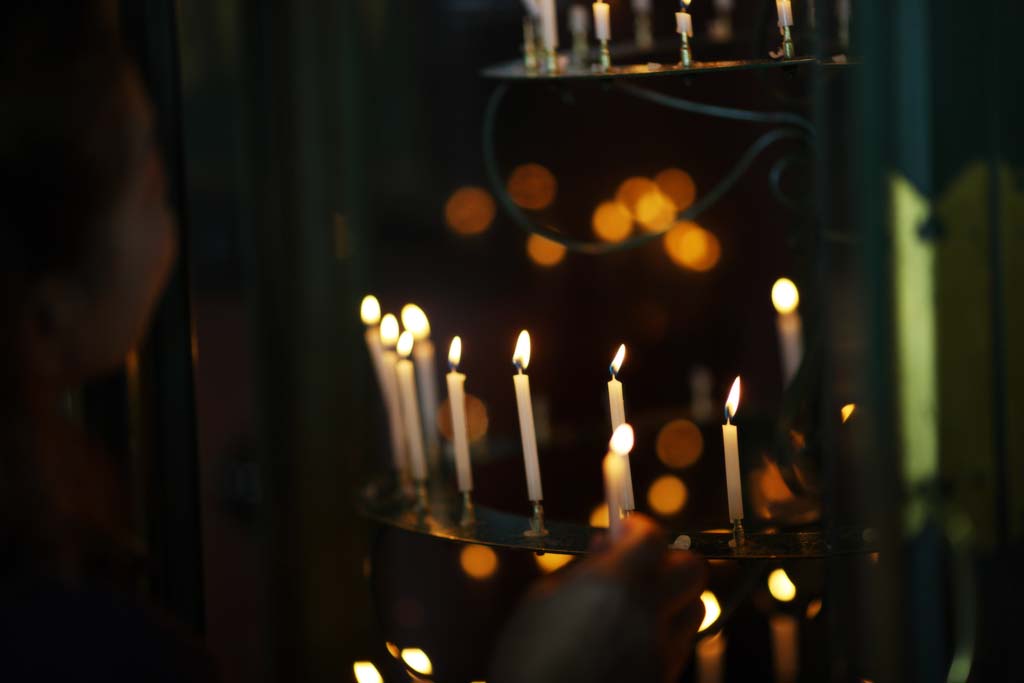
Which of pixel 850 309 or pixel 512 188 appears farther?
pixel 512 188

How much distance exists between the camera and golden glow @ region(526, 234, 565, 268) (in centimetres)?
158

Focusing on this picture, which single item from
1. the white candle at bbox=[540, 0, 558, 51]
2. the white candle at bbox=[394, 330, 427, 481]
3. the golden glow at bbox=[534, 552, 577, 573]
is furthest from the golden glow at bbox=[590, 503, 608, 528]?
the white candle at bbox=[540, 0, 558, 51]

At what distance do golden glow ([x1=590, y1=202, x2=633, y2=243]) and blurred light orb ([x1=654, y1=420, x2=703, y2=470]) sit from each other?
0.99 feet

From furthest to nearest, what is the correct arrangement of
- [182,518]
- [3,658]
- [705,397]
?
[705,397]
[182,518]
[3,658]

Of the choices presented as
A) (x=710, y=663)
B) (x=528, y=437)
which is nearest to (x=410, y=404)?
(x=528, y=437)

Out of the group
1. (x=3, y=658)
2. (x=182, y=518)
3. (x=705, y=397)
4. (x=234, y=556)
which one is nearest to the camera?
(x=3, y=658)

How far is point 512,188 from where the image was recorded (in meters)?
1.59

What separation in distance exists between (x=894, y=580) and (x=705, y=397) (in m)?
1.06

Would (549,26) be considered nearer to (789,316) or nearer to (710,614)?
(789,316)

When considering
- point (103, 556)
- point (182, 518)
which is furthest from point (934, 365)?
point (182, 518)

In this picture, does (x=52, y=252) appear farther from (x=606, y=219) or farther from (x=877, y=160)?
(x=606, y=219)

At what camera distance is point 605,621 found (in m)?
0.55

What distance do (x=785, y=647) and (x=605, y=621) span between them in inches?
33.4

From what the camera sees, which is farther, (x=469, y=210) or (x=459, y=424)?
(x=469, y=210)
